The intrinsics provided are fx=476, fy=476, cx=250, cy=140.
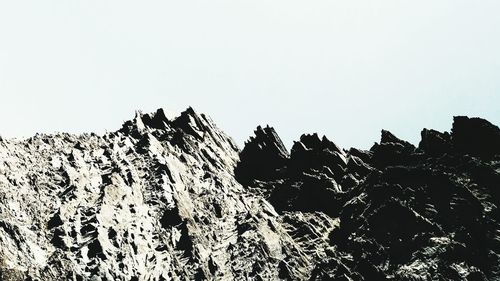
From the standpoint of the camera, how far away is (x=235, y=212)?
7888 centimetres

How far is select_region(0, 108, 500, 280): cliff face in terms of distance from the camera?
57.2 meters

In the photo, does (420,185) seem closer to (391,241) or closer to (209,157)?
(391,241)

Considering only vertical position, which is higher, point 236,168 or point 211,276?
point 236,168

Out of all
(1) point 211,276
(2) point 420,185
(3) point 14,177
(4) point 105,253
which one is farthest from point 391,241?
(3) point 14,177

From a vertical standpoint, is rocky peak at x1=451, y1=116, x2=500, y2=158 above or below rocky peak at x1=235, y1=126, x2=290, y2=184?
below

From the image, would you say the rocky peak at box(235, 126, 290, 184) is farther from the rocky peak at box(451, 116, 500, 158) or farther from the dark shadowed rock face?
the rocky peak at box(451, 116, 500, 158)

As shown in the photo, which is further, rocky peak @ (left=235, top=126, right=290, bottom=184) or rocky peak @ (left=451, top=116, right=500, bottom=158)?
rocky peak @ (left=235, top=126, right=290, bottom=184)

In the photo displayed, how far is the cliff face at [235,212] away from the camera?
5716 cm

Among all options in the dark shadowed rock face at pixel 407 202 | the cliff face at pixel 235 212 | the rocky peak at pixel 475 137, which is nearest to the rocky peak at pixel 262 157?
the dark shadowed rock face at pixel 407 202

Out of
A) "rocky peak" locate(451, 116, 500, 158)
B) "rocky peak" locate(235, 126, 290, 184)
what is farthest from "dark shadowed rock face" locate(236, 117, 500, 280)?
"rocky peak" locate(235, 126, 290, 184)

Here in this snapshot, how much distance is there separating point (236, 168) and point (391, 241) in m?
45.9

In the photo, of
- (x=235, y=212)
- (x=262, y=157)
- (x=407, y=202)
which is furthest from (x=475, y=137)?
(x=235, y=212)

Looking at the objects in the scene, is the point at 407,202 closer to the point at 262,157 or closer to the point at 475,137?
the point at 475,137

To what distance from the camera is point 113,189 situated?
67.6 meters
